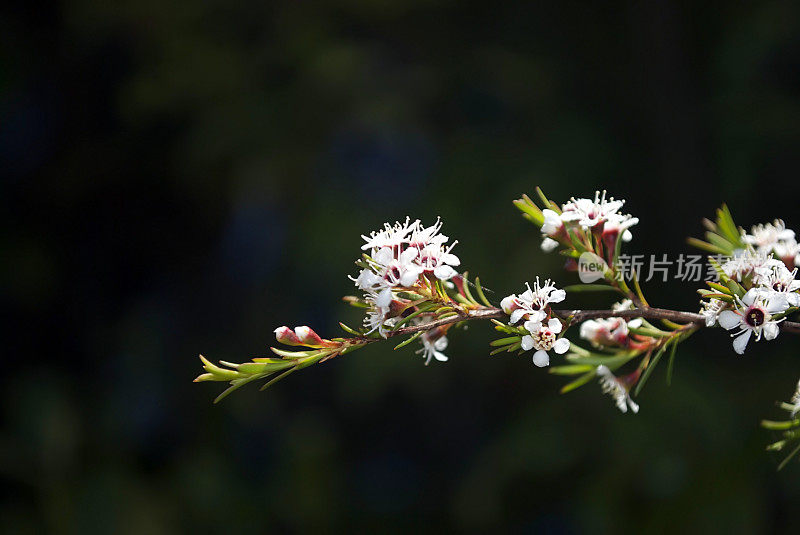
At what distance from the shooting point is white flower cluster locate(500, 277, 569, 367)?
2.03 feet

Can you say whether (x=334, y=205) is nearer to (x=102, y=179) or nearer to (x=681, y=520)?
(x=102, y=179)

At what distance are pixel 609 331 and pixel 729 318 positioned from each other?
0.31ft

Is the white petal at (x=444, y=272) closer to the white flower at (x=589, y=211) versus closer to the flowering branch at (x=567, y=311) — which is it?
the flowering branch at (x=567, y=311)

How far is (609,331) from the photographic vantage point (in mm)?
637

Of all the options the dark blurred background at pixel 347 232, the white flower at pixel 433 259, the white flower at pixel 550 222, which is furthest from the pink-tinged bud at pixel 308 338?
the dark blurred background at pixel 347 232

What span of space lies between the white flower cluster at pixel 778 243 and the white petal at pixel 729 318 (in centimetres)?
8

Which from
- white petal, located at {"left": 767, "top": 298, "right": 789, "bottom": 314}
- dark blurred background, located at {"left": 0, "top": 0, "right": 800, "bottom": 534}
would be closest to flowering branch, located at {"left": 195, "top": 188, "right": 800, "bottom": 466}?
white petal, located at {"left": 767, "top": 298, "right": 789, "bottom": 314}

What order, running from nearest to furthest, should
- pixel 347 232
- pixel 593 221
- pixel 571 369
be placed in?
pixel 571 369 < pixel 593 221 < pixel 347 232

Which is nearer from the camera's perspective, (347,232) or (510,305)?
(510,305)

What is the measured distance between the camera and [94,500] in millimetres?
2729

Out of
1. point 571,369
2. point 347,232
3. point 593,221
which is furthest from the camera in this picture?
point 347,232

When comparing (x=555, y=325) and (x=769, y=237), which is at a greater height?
(x=769, y=237)

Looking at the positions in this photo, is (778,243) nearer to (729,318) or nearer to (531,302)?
(729,318)

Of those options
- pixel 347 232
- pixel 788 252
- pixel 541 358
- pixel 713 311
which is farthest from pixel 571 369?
pixel 347 232
